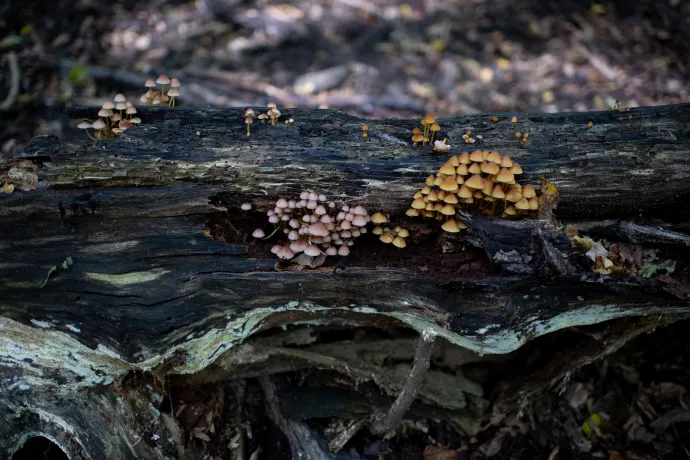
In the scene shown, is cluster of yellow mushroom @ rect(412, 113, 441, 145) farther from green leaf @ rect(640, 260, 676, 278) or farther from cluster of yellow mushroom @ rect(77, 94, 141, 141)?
cluster of yellow mushroom @ rect(77, 94, 141, 141)

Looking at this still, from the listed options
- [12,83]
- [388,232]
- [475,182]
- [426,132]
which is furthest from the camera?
[12,83]

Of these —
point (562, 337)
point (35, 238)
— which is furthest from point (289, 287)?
point (562, 337)

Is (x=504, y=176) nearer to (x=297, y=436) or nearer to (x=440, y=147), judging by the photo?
(x=440, y=147)

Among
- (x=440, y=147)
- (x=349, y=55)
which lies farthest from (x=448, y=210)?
(x=349, y=55)

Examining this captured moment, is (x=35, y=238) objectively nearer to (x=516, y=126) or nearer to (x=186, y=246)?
(x=186, y=246)

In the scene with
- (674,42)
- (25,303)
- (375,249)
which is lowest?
(25,303)
